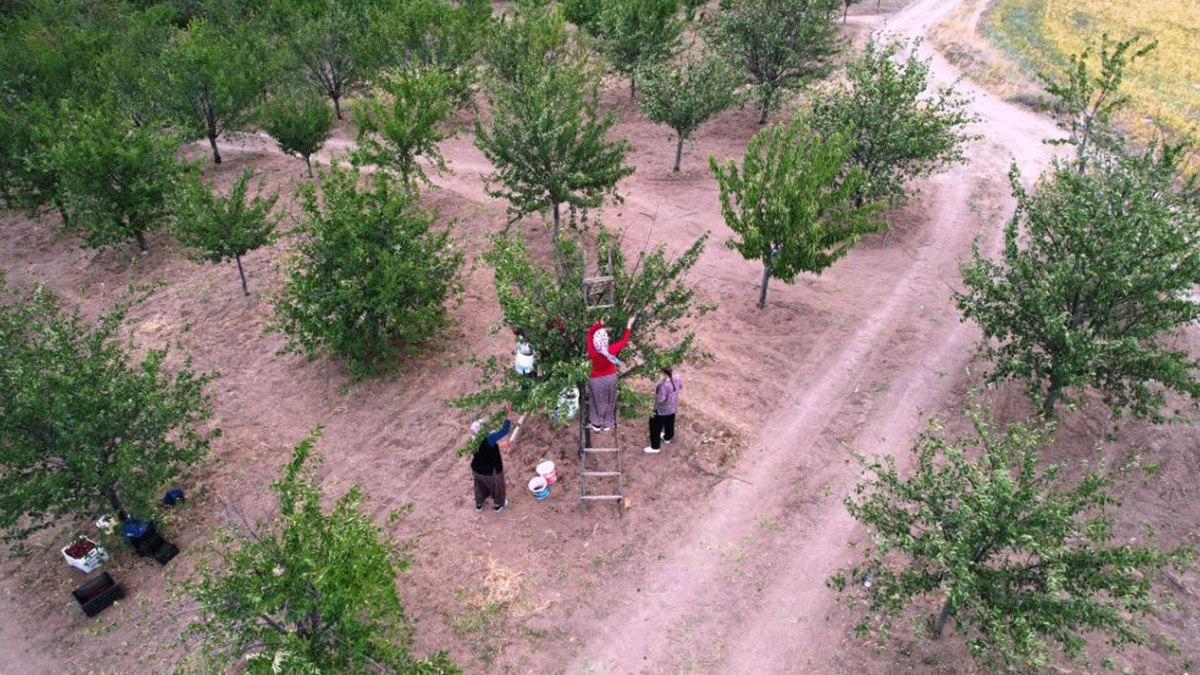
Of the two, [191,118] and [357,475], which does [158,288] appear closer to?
[191,118]

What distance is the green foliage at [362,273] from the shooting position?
13.7 meters

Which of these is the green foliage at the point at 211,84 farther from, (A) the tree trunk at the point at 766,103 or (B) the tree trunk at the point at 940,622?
(B) the tree trunk at the point at 940,622

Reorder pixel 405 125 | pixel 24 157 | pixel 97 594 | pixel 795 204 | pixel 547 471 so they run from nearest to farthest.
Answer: pixel 97 594, pixel 547 471, pixel 795 204, pixel 405 125, pixel 24 157

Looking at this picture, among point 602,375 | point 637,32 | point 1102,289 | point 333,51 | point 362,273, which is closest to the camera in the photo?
point 602,375

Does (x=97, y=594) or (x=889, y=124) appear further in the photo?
(x=889, y=124)

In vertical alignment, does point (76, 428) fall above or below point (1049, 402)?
above

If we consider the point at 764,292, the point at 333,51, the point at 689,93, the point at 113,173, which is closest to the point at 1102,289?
the point at 764,292

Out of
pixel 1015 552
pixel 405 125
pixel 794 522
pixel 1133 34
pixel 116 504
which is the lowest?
pixel 116 504

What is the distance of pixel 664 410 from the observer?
12250 millimetres

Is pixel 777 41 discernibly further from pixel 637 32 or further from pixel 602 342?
pixel 602 342

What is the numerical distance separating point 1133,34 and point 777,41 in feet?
82.8

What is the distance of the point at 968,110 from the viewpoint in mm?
28625

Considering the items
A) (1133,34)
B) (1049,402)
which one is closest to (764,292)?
(1049,402)

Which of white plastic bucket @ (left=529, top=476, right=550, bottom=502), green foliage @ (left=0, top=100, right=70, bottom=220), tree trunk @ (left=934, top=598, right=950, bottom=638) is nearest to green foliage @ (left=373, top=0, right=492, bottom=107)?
green foliage @ (left=0, top=100, right=70, bottom=220)
